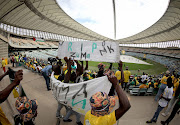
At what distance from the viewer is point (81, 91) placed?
105 inches

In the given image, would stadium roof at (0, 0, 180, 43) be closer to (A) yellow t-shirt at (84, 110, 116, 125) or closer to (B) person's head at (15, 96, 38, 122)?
(A) yellow t-shirt at (84, 110, 116, 125)

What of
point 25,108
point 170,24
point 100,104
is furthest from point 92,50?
point 170,24

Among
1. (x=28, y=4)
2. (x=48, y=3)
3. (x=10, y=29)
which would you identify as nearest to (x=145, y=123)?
(x=48, y=3)

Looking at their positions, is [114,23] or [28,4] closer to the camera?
[28,4]

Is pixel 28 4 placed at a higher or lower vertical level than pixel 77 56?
higher

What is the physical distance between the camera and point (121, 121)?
3.65 meters

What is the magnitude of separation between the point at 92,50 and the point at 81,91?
136 centimetres

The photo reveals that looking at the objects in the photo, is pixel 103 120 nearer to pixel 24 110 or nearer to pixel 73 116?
pixel 24 110

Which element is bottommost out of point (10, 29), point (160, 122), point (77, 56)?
point (160, 122)

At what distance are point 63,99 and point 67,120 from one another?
1.18 meters

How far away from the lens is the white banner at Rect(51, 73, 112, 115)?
99.7 inches

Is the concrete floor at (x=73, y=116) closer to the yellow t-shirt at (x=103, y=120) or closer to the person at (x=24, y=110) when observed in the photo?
the person at (x=24, y=110)

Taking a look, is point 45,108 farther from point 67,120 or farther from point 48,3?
point 48,3

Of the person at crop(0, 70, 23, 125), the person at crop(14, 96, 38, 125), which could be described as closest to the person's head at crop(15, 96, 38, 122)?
the person at crop(14, 96, 38, 125)
